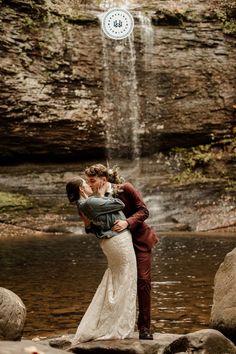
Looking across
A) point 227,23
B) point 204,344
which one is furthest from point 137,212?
point 227,23

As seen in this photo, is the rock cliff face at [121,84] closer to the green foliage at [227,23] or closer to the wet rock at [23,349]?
the green foliage at [227,23]

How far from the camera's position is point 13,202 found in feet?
69.5

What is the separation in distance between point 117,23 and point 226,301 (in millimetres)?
20326

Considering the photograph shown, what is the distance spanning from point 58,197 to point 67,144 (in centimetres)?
288

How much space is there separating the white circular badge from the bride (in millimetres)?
19446

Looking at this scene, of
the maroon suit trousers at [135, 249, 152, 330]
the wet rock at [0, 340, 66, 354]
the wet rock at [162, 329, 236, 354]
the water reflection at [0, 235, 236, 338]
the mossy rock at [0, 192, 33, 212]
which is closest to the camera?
the wet rock at [0, 340, 66, 354]

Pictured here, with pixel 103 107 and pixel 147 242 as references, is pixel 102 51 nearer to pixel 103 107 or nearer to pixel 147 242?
pixel 103 107

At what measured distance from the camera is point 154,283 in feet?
31.1

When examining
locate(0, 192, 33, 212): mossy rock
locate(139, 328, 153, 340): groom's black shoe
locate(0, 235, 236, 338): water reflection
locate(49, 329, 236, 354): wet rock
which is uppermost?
locate(49, 329, 236, 354): wet rock

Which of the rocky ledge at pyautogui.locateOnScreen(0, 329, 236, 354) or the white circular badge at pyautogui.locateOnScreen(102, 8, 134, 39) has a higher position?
the white circular badge at pyautogui.locateOnScreen(102, 8, 134, 39)

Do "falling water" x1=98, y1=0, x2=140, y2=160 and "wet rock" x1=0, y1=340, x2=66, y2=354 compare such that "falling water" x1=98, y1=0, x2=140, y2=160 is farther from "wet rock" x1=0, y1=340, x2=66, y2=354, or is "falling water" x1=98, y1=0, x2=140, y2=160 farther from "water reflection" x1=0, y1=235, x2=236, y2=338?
"wet rock" x1=0, y1=340, x2=66, y2=354

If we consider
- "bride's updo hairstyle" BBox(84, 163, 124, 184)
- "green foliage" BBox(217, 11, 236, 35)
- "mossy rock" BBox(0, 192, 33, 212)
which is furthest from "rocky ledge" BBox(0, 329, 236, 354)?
"green foliage" BBox(217, 11, 236, 35)

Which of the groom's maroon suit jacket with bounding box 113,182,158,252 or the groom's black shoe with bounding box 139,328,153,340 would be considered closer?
the groom's black shoe with bounding box 139,328,153,340

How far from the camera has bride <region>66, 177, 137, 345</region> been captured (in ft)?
17.9
